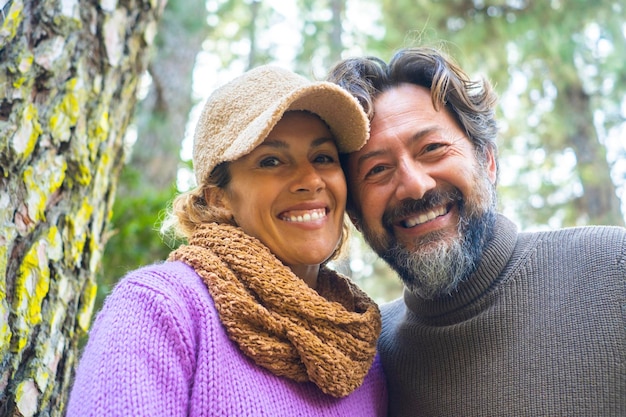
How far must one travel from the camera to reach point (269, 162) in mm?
1914

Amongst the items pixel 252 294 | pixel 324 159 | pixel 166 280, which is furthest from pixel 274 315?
pixel 324 159

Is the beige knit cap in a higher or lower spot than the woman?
higher

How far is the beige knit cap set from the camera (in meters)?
1.74

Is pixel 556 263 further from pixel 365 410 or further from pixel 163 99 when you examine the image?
pixel 163 99

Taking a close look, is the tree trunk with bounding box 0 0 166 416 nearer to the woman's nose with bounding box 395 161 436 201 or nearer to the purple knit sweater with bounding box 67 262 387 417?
the purple knit sweater with bounding box 67 262 387 417

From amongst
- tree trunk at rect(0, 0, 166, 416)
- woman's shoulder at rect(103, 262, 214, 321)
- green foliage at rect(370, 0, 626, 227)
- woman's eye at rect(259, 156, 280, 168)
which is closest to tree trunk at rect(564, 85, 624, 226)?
green foliage at rect(370, 0, 626, 227)

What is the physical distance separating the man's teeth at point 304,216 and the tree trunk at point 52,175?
2.29 ft

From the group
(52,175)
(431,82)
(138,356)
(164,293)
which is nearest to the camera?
(138,356)

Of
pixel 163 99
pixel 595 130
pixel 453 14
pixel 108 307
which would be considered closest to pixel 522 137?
pixel 595 130

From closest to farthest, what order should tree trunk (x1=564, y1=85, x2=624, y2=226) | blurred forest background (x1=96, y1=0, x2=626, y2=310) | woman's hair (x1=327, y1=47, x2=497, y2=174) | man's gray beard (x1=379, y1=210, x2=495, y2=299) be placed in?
man's gray beard (x1=379, y1=210, x2=495, y2=299) → woman's hair (x1=327, y1=47, x2=497, y2=174) → blurred forest background (x1=96, y1=0, x2=626, y2=310) → tree trunk (x1=564, y1=85, x2=624, y2=226)

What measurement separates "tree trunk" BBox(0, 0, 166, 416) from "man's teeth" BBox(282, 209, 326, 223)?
697 millimetres

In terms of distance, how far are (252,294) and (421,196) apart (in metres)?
0.82

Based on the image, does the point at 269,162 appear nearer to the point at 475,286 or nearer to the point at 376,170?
the point at 376,170

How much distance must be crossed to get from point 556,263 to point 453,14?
6.01 meters
